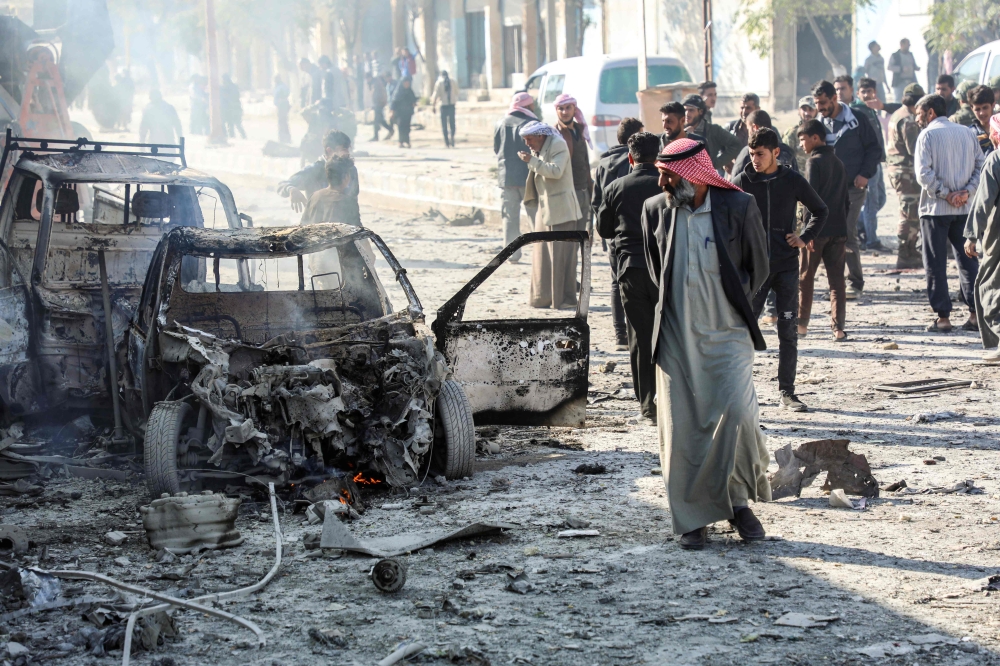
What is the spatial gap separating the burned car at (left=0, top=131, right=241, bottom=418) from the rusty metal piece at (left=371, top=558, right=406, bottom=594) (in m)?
2.95

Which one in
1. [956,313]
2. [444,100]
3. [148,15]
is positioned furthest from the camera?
[148,15]

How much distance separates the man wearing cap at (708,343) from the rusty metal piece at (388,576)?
4.20 feet

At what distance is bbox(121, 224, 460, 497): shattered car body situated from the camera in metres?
5.94

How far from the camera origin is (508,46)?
3694 centimetres

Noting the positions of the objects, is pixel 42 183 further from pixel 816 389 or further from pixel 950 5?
pixel 950 5

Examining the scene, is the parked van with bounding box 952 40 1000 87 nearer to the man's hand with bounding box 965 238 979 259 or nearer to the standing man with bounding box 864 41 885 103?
the man's hand with bounding box 965 238 979 259

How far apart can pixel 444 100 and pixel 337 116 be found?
3.63 m

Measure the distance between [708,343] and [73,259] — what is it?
507 centimetres

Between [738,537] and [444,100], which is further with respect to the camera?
[444,100]

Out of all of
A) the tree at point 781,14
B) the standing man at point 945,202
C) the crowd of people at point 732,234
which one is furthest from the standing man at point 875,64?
the standing man at point 945,202

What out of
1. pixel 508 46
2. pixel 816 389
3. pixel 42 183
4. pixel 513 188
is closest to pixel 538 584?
pixel 816 389

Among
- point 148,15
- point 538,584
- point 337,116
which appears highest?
point 148,15

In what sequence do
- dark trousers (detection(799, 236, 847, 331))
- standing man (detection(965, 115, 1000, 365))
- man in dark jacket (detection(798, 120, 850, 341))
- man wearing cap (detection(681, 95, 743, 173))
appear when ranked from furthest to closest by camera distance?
man wearing cap (detection(681, 95, 743, 173)), dark trousers (detection(799, 236, 847, 331)), man in dark jacket (detection(798, 120, 850, 341)), standing man (detection(965, 115, 1000, 365))

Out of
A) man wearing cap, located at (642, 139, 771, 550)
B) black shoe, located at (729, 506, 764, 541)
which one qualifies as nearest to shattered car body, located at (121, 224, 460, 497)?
man wearing cap, located at (642, 139, 771, 550)
